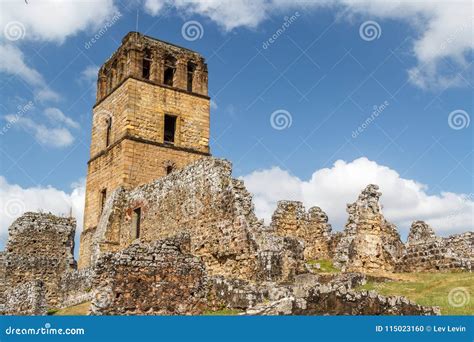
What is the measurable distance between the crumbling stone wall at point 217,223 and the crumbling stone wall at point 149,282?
2584 mm

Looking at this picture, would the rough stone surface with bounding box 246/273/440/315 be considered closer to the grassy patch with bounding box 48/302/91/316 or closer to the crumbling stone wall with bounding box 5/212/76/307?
the grassy patch with bounding box 48/302/91/316

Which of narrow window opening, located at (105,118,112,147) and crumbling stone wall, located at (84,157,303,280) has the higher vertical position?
narrow window opening, located at (105,118,112,147)

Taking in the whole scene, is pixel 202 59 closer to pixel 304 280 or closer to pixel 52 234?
pixel 52 234

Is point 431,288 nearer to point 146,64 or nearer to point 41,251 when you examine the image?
point 41,251

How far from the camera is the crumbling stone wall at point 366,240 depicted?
55.4ft

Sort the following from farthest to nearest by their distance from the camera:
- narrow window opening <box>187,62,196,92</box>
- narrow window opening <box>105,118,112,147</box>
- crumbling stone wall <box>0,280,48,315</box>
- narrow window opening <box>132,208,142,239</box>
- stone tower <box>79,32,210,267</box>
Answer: narrow window opening <box>187,62,196,92</box> → narrow window opening <box>105,118,112,147</box> → stone tower <box>79,32,210,267</box> → narrow window opening <box>132,208,142,239</box> → crumbling stone wall <box>0,280,48,315</box>

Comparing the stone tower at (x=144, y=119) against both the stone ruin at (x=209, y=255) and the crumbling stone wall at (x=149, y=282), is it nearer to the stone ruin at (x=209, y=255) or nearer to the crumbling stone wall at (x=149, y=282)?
the stone ruin at (x=209, y=255)

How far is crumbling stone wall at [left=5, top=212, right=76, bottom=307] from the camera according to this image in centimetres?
2150

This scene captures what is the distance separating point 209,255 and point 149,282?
5.12 meters

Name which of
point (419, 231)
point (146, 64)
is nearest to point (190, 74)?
point (146, 64)

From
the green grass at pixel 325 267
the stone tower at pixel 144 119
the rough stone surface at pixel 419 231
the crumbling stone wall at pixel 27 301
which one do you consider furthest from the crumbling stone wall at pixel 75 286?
the rough stone surface at pixel 419 231

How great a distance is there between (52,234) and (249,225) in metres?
11.3

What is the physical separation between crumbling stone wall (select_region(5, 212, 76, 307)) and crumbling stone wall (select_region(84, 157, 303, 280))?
3.97 meters

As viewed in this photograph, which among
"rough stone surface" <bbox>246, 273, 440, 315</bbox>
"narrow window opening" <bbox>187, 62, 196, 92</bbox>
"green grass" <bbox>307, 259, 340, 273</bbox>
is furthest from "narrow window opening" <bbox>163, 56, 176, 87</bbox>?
"rough stone surface" <bbox>246, 273, 440, 315</bbox>
